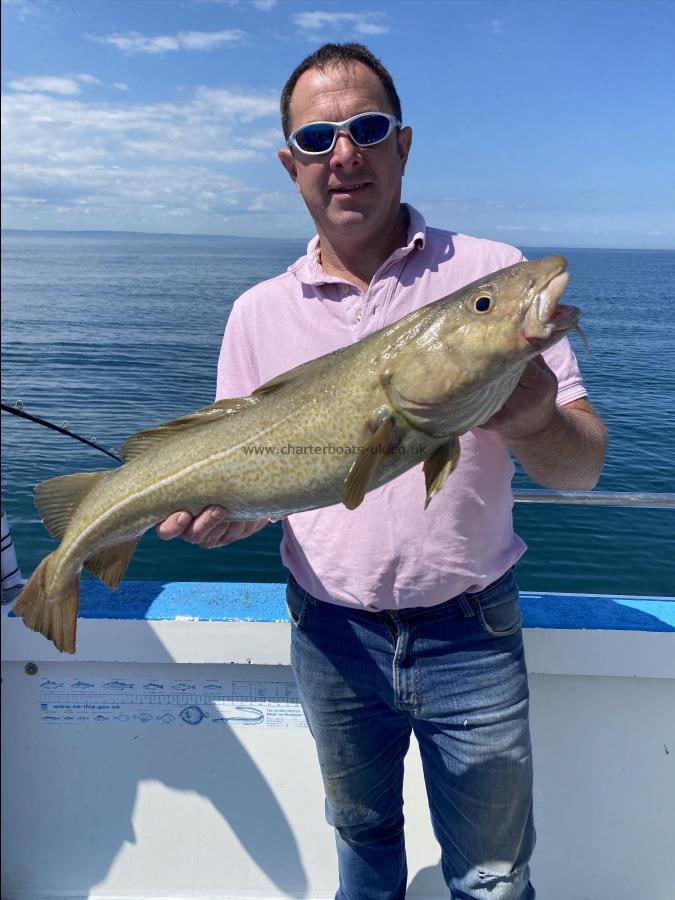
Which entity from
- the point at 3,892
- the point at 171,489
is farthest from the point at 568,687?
the point at 3,892

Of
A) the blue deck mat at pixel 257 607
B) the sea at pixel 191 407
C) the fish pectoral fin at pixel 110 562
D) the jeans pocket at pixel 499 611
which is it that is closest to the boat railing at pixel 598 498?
the blue deck mat at pixel 257 607

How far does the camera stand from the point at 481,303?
2010mm

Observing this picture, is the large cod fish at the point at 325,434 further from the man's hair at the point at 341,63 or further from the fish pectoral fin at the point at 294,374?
the man's hair at the point at 341,63

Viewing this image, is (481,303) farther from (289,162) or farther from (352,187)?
(289,162)

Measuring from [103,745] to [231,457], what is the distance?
192cm

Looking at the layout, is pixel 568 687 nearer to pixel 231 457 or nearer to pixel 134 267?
pixel 231 457

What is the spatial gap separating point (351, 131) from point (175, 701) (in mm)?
2703

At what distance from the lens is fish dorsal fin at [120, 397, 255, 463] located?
2564mm

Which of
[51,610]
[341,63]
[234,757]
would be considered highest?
[341,63]

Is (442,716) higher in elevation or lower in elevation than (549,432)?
lower

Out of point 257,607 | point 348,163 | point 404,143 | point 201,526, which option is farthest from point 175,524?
point 404,143

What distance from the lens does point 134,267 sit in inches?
2704

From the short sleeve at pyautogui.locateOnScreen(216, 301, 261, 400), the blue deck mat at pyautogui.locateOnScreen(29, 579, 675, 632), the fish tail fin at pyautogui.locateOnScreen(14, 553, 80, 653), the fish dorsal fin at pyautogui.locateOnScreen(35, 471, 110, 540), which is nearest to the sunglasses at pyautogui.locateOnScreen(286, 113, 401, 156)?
the short sleeve at pyautogui.locateOnScreen(216, 301, 261, 400)

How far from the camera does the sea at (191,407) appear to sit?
30.6ft
